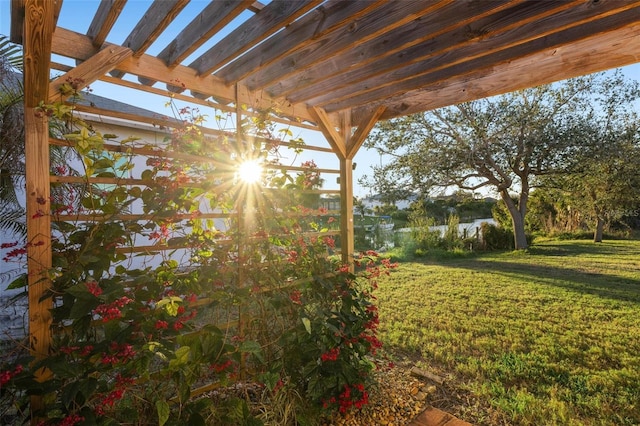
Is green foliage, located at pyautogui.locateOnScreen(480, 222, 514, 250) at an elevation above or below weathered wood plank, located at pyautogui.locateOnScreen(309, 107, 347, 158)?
below

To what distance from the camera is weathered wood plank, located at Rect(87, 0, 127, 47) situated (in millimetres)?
1423

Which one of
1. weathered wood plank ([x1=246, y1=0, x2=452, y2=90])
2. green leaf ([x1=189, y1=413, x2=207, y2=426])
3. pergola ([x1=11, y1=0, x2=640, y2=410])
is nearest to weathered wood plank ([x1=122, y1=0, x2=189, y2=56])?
pergola ([x1=11, y1=0, x2=640, y2=410])

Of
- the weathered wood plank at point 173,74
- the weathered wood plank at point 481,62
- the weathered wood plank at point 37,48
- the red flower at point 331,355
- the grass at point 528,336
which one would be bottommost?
the grass at point 528,336

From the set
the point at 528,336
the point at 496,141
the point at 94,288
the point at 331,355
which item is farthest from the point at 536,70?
the point at 496,141

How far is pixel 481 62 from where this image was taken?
6.93 feet

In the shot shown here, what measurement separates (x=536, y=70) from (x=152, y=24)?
2392 millimetres

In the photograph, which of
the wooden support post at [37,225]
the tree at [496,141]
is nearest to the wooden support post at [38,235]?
the wooden support post at [37,225]

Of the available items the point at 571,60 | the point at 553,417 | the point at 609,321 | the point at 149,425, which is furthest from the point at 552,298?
the point at 149,425

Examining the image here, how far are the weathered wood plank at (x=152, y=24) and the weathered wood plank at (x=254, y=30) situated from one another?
380mm

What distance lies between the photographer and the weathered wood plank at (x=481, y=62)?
66.2 inches

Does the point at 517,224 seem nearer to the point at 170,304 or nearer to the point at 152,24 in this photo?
the point at 170,304

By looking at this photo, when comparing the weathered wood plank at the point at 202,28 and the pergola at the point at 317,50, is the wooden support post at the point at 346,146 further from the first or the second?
the weathered wood plank at the point at 202,28

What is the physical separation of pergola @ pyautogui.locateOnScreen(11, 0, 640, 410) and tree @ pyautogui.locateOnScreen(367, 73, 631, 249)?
6.93 m

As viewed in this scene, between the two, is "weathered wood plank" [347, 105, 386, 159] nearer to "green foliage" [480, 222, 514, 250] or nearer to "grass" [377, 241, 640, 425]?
"grass" [377, 241, 640, 425]
